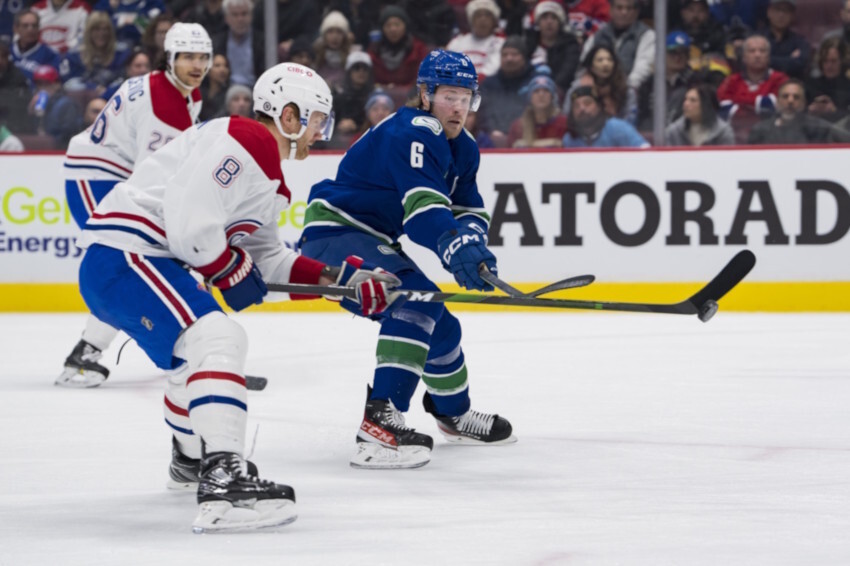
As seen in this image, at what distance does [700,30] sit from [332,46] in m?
1.89

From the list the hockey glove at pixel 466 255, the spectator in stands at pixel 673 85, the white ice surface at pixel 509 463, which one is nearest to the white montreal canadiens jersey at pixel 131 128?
the white ice surface at pixel 509 463

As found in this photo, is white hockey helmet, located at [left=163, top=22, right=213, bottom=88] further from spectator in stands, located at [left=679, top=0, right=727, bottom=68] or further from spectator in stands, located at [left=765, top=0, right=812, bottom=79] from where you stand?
spectator in stands, located at [left=765, top=0, right=812, bottom=79]

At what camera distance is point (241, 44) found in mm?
7195

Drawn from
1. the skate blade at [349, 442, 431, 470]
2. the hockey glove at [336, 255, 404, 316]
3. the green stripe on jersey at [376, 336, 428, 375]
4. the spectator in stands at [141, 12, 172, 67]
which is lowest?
the skate blade at [349, 442, 431, 470]

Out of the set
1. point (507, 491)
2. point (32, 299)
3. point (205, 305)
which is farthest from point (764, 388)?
point (32, 299)

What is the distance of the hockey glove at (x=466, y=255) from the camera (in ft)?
10.5

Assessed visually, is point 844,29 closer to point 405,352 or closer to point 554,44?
point 554,44

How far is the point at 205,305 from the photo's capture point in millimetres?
2676

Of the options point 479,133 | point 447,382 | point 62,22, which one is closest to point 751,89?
point 479,133

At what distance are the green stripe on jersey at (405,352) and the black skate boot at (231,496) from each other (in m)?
0.76

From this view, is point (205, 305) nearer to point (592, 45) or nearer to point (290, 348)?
point (290, 348)

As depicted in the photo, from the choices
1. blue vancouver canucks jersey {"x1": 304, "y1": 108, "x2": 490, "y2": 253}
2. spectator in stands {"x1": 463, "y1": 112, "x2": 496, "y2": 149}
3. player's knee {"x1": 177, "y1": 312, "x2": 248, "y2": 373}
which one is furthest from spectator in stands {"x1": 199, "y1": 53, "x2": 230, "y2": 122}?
player's knee {"x1": 177, "y1": 312, "x2": 248, "y2": 373}

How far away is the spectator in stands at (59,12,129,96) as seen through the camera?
7.32 meters

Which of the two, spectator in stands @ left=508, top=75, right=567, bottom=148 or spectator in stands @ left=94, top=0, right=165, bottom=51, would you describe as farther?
spectator in stands @ left=94, top=0, right=165, bottom=51
